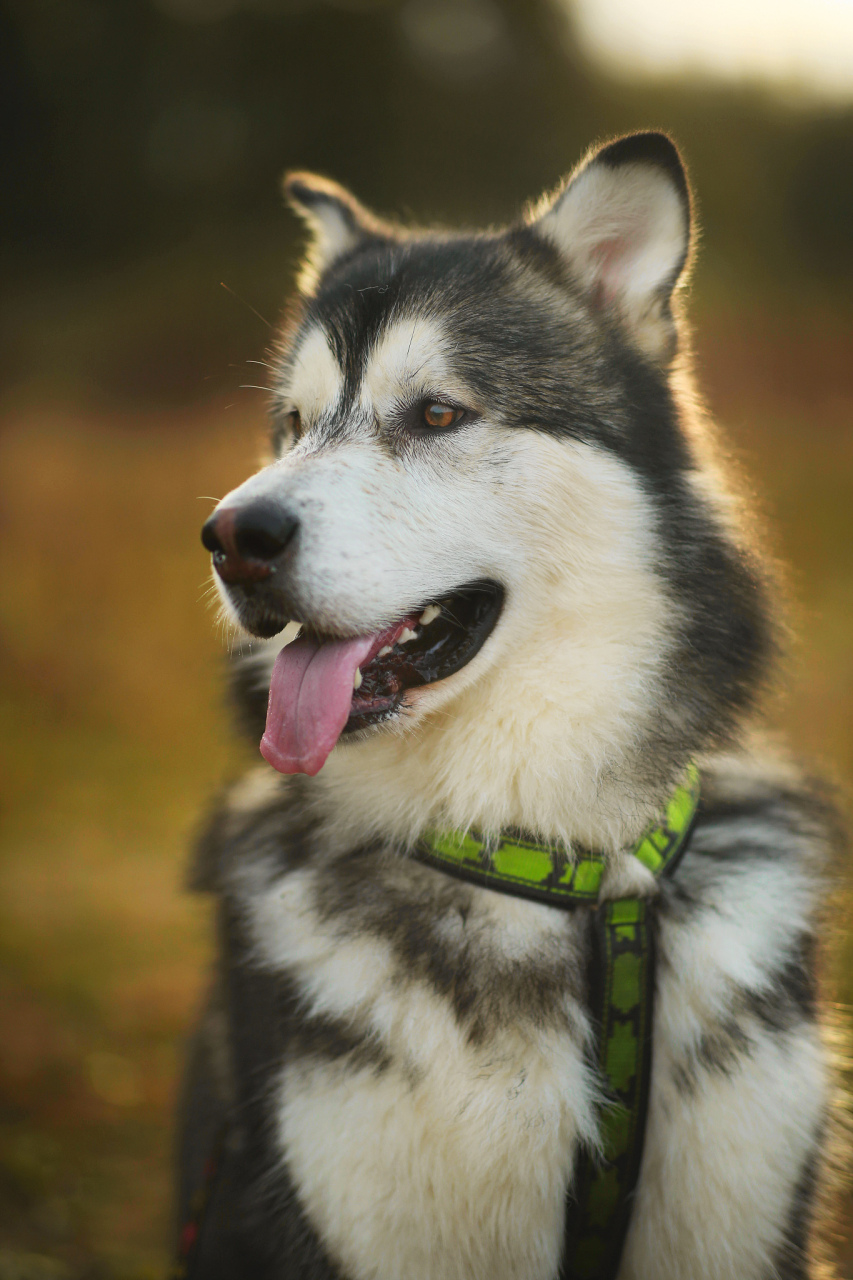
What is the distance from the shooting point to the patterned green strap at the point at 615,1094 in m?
1.72

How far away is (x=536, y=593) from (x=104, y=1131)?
3.28 m

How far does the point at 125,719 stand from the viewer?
7.16m

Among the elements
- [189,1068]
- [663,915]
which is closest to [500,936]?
[663,915]

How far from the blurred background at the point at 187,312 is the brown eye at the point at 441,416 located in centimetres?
375

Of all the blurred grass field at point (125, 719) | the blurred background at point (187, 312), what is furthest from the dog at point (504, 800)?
the blurred background at point (187, 312)

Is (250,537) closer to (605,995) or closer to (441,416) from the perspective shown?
(441,416)

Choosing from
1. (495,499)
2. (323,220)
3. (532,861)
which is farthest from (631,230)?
(532,861)

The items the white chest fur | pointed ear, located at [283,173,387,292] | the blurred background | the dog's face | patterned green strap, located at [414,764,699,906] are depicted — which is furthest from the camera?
the blurred background

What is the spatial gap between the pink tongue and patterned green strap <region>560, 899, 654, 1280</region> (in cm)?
76

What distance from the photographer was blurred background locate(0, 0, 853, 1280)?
596 centimetres

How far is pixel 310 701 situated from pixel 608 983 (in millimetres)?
909

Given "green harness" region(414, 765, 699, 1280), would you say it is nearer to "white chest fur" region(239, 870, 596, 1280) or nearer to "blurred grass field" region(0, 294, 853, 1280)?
"white chest fur" region(239, 870, 596, 1280)

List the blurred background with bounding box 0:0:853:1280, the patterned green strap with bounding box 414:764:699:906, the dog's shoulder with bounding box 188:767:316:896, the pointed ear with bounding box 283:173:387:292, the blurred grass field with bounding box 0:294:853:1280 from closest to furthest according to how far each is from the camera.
A: the patterned green strap with bounding box 414:764:699:906
the dog's shoulder with bounding box 188:767:316:896
the pointed ear with bounding box 283:173:387:292
the blurred grass field with bounding box 0:294:853:1280
the blurred background with bounding box 0:0:853:1280

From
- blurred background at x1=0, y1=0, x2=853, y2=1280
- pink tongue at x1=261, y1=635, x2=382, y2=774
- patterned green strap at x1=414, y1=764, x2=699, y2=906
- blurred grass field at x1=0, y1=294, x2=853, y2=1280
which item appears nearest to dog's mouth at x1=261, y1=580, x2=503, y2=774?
pink tongue at x1=261, y1=635, x2=382, y2=774
